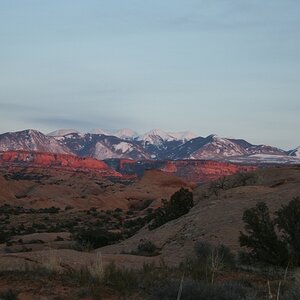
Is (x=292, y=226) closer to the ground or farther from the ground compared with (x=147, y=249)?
farther from the ground

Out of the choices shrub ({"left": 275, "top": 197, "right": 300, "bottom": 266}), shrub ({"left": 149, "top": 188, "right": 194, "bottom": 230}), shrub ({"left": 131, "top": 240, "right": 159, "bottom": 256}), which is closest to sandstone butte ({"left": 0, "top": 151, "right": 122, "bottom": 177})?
shrub ({"left": 149, "top": 188, "right": 194, "bottom": 230})

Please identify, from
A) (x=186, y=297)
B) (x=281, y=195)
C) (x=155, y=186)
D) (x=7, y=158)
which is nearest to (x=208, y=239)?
(x=281, y=195)

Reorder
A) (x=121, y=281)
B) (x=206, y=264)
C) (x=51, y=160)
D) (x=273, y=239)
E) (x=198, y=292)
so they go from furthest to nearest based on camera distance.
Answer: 1. (x=51, y=160)
2. (x=273, y=239)
3. (x=206, y=264)
4. (x=121, y=281)
5. (x=198, y=292)

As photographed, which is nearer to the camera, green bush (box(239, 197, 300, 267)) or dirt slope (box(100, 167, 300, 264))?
green bush (box(239, 197, 300, 267))

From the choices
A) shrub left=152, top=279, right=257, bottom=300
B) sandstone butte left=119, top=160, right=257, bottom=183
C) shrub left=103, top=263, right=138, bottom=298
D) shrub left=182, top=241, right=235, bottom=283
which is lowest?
sandstone butte left=119, top=160, right=257, bottom=183

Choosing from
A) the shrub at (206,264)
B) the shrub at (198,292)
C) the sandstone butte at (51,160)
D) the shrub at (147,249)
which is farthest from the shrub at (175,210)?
the sandstone butte at (51,160)

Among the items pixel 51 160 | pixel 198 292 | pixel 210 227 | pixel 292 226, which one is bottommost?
pixel 210 227

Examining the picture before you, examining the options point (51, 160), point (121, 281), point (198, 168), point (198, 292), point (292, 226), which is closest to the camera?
point (198, 292)

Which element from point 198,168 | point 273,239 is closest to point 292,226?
point 273,239

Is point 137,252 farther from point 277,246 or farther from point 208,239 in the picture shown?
point 277,246

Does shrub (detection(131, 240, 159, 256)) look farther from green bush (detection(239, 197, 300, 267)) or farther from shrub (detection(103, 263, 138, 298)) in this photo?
shrub (detection(103, 263, 138, 298))

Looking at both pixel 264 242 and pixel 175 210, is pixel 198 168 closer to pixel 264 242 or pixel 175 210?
pixel 175 210

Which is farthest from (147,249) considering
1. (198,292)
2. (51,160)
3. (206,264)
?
(51,160)

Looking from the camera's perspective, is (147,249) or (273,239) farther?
(147,249)
